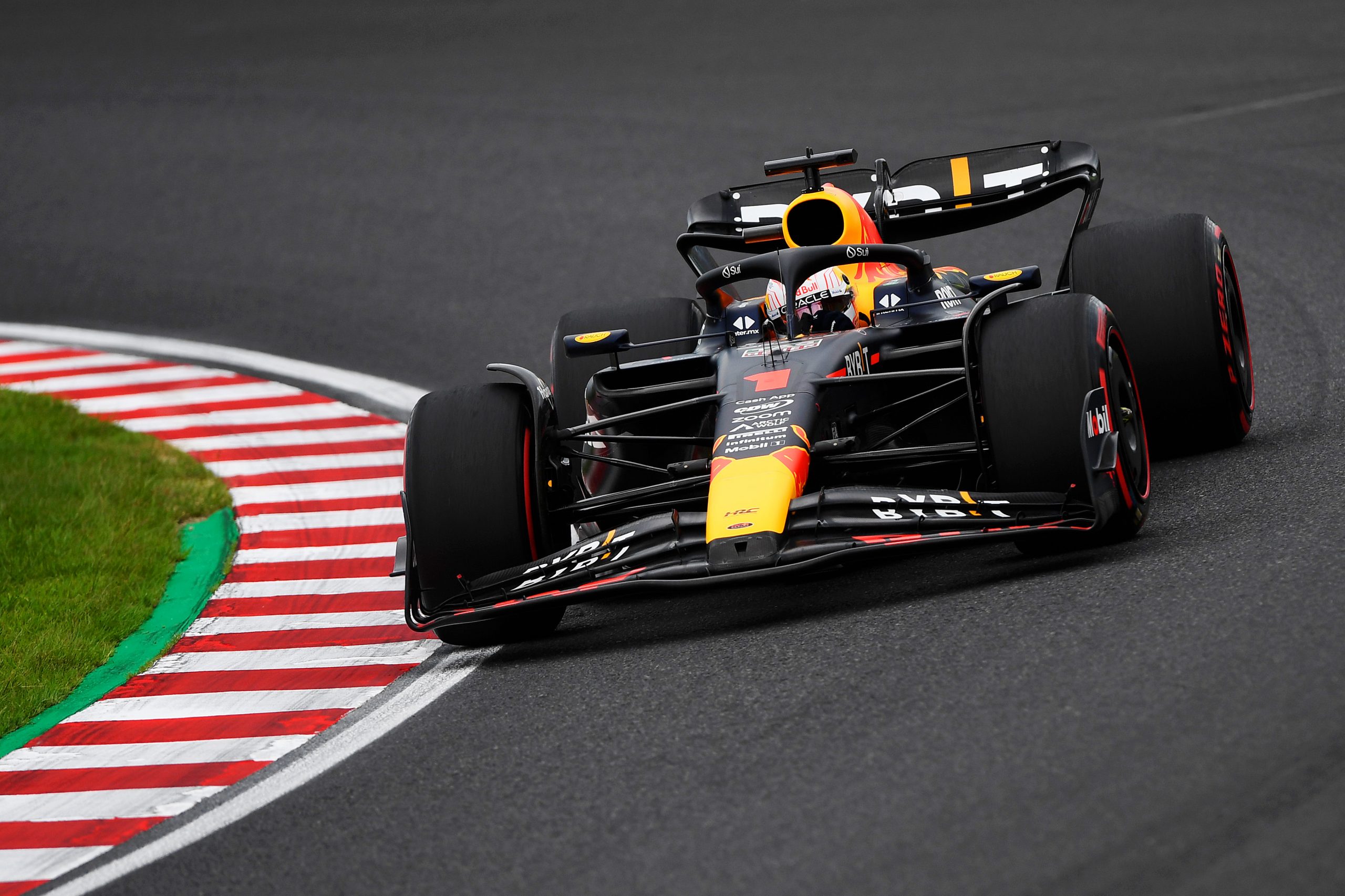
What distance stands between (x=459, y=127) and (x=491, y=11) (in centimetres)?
639

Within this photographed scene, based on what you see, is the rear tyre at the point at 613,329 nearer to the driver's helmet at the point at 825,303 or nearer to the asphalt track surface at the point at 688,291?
the driver's helmet at the point at 825,303

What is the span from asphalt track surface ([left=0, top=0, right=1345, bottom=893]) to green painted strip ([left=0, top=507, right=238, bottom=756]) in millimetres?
1607

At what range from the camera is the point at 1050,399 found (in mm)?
5734

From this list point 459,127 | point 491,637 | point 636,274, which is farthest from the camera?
point 459,127

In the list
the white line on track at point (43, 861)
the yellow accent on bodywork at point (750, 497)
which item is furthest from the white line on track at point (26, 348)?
the yellow accent on bodywork at point (750, 497)

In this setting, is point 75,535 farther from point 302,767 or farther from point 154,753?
point 302,767

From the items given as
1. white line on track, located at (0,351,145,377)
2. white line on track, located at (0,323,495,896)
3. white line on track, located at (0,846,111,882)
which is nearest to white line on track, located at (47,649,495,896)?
white line on track, located at (0,323,495,896)

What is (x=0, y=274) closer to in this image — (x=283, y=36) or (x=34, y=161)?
(x=34, y=161)

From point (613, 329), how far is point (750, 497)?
8.30ft

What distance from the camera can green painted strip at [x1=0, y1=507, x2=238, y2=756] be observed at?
6367 millimetres

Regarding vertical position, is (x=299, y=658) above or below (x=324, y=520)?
below

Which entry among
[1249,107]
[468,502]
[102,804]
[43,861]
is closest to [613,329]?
[468,502]

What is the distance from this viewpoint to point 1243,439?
7277 millimetres

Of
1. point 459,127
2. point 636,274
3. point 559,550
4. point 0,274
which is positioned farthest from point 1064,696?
point 459,127
